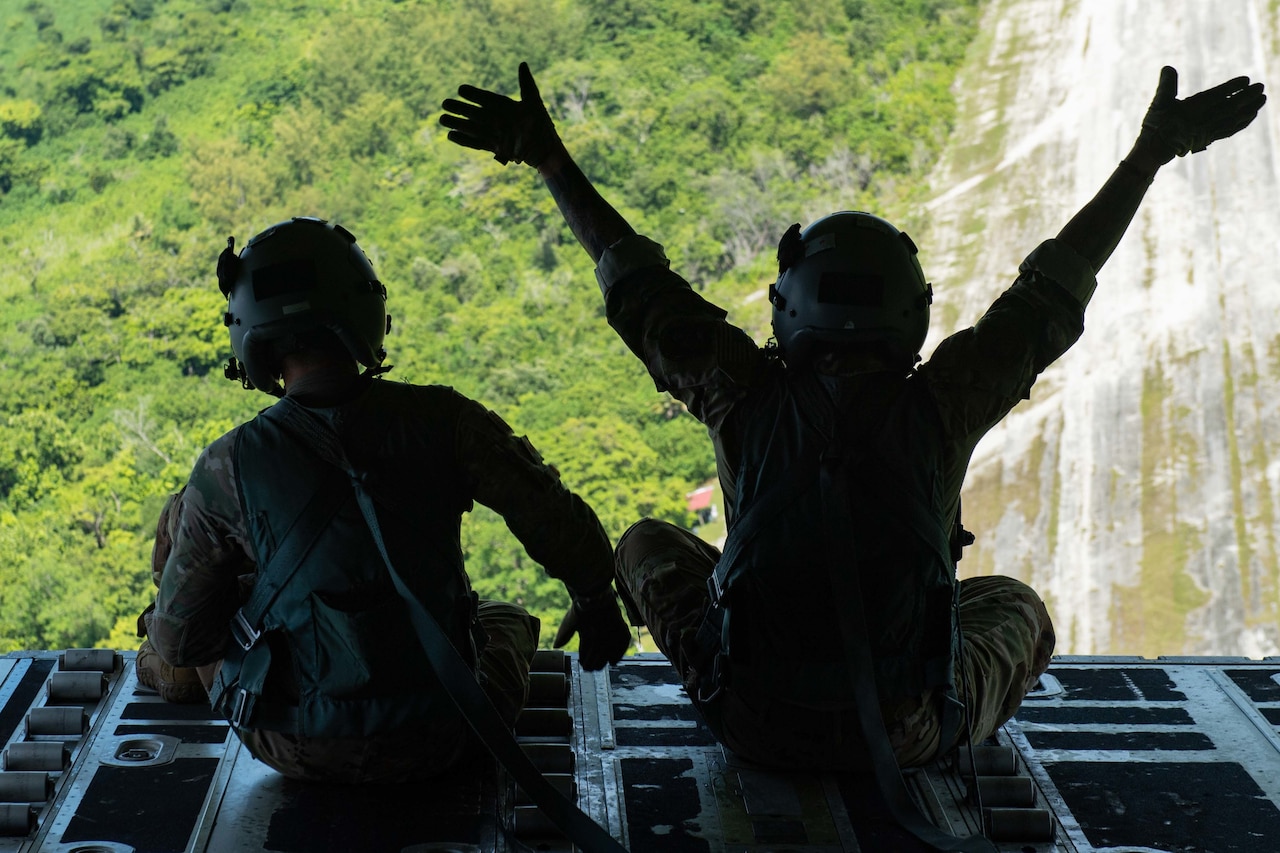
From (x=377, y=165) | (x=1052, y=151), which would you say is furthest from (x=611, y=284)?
(x=377, y=165)

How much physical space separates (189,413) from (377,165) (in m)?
13.6

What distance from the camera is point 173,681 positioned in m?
4.79

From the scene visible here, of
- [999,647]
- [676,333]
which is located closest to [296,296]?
[676,333]

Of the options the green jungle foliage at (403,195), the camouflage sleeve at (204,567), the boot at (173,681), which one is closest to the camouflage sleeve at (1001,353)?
the camouflage sleeve at (204,567)

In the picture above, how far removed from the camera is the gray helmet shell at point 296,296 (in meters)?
4.00

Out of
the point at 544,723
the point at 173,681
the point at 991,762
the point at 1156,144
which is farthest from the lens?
the point at 173,681

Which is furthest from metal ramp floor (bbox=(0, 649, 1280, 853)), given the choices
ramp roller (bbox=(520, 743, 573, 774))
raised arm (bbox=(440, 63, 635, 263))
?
raised arm (bbox=(440, 63, 635, 263))

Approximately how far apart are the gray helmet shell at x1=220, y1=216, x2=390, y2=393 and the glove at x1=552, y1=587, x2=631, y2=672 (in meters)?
0.87

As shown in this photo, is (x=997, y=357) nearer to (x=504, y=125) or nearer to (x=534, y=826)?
(x=504, y=125)

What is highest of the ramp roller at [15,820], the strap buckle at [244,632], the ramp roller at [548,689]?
the ramp roller at [548,689]

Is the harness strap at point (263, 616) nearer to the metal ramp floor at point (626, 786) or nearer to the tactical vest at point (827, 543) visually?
the metal ramp floor at point (626, 786)

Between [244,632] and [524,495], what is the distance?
807mm

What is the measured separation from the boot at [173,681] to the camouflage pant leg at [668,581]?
4.46 ft

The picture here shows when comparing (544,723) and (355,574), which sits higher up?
(544,723)
